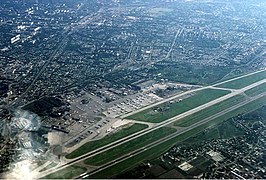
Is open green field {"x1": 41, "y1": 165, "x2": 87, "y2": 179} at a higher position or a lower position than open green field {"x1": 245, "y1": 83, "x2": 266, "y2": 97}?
higher

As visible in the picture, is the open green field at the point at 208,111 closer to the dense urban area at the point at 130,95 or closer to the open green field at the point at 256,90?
the dense urban area at the point at 130,95

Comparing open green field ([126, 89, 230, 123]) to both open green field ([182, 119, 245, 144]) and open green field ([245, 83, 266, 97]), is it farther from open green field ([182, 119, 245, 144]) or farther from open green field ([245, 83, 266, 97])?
open green field ([182, 119, 245, 144])

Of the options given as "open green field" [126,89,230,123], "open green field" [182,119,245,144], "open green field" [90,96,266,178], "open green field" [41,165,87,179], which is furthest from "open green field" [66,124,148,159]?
"open green field" [182,119,245,144]

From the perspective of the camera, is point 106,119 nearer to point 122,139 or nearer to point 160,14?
point 122,139

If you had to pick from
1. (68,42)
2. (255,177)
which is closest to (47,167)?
(255,177)

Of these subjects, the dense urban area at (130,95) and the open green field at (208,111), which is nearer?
the dense urban area at (130,95)

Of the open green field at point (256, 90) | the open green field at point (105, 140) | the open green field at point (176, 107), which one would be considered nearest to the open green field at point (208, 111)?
the open green field at point (176, 107)

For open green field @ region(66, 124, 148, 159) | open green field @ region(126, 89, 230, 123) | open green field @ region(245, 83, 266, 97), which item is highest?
open green field @ region(66, 124, 148, 159)
